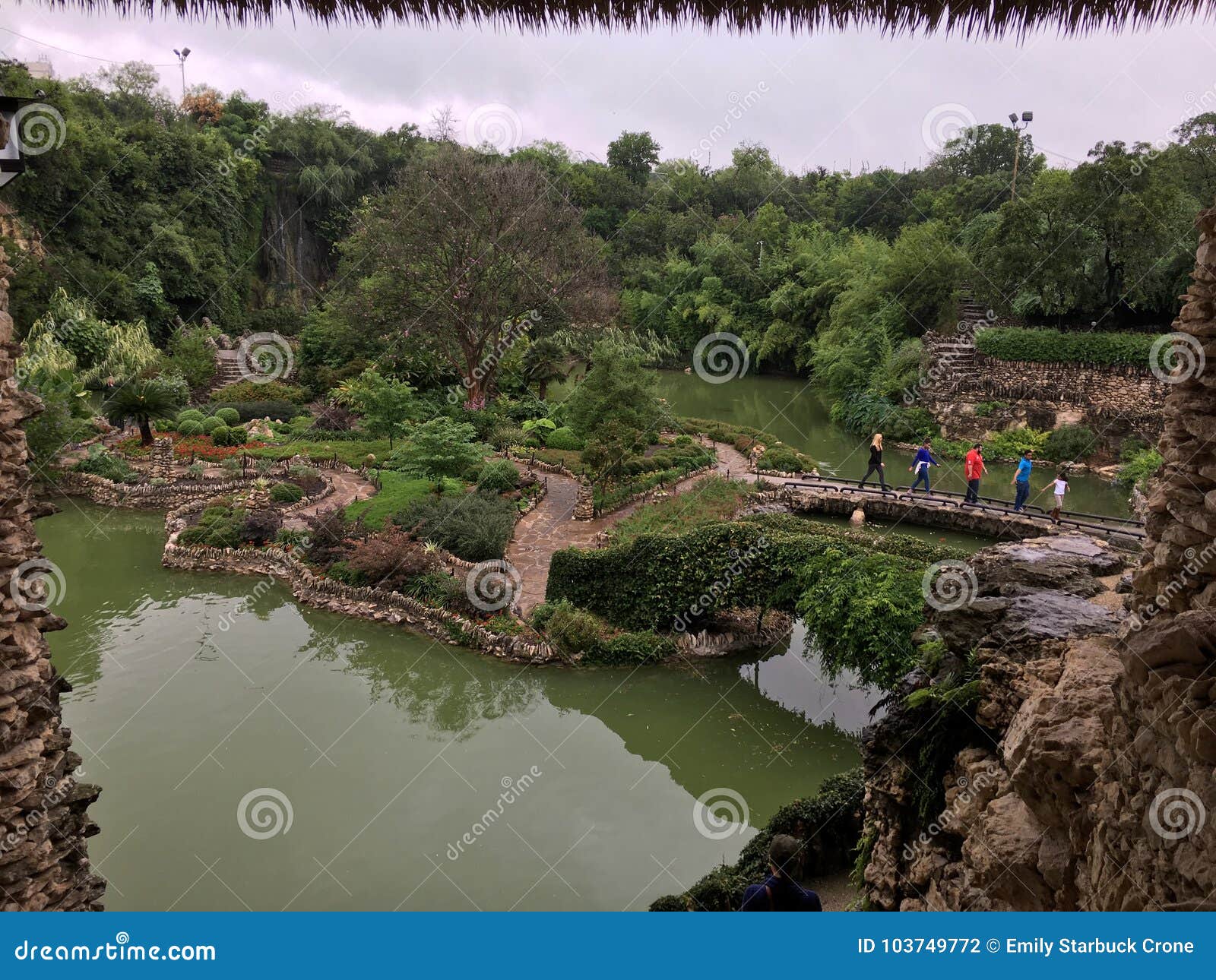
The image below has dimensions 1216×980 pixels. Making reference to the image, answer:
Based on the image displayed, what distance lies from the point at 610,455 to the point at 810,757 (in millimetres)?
8338

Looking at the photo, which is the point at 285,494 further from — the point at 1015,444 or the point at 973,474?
the point at 1015,444

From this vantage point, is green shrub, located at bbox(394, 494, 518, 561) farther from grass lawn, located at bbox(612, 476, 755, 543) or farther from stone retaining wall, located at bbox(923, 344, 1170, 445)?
stone retaining wall, located at bbox(923, 344, 1170, 445)

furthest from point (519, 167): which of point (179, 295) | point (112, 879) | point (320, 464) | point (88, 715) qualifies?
point (112, 879)

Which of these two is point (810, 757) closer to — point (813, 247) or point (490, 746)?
point (490, 746)

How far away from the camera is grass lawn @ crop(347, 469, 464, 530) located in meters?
16.5

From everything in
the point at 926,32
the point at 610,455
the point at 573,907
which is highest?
the point at 926,32

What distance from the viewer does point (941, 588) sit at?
9.77 meters

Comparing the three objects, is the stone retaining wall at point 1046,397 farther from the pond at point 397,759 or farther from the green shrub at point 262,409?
the green shrub at point 262,409

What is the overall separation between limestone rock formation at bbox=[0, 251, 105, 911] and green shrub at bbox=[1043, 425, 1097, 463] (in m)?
25.5

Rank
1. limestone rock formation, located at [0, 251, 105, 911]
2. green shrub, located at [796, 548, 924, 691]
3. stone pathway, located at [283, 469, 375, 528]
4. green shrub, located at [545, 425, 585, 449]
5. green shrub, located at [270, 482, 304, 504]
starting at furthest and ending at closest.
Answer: green shrub, located at [545, 425, 585, 449], green shrub, located at [270, 482, 304, 504], stone pathway, located at [283, 469, 375, 528], green shrub, located at [796, 548, 924, 691], limestone rock formation, located at [0, 251, 105, 911]

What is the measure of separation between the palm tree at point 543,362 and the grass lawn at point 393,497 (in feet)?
35.0

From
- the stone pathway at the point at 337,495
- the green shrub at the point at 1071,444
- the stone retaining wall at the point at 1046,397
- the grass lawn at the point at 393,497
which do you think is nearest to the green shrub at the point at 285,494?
the stone pathway at the point at 337,495

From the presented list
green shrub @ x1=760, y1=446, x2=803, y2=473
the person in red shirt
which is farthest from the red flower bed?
the person in red shirt

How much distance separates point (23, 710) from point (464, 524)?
11031mm
